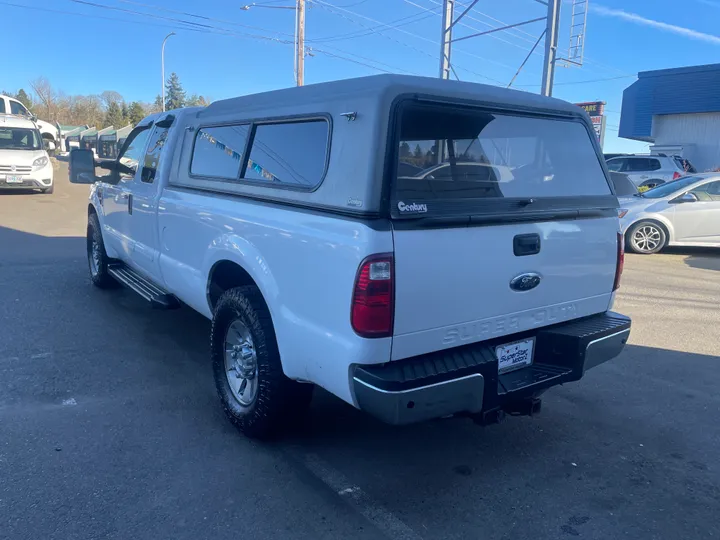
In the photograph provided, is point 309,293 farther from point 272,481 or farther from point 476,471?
point 476,471

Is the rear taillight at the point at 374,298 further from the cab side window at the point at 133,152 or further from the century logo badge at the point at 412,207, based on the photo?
the cab side window at the point at 133,152

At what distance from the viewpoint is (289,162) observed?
344 cm

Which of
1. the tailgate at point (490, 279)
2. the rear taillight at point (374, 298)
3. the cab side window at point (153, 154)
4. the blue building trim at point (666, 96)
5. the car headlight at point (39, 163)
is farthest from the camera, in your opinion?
the blue building trim at point (666, 96)

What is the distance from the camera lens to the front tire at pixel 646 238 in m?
10.8

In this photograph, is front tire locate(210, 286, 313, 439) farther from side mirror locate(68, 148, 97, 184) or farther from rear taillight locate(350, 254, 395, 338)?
side mirror locate(68, 148, 97, 184)

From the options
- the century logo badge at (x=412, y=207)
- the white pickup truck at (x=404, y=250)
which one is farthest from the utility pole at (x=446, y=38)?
the century logo badge at (x=412, y=207)

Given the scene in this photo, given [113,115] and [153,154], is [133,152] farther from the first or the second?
[113,115]

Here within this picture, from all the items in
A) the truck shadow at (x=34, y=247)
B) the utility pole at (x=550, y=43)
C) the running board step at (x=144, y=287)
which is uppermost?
the utility pole at (x=550, y=43)

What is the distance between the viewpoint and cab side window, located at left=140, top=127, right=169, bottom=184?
5.21m

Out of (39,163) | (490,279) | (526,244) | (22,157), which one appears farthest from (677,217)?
(22,157)

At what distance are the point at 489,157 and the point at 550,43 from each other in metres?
11.0

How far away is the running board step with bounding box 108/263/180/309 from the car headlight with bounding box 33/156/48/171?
517 inches

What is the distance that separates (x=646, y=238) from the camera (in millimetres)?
10938

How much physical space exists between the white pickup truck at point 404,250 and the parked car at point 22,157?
51.5ft
